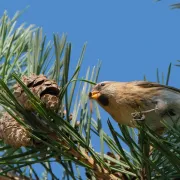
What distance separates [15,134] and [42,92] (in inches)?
5.1

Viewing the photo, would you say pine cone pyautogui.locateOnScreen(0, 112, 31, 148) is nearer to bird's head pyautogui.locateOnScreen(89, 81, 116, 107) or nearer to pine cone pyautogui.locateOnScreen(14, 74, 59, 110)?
pine cone pyautogui.locateOnScreen(14, 74, 59, 110)

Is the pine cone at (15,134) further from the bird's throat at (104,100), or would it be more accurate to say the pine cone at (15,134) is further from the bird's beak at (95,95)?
the bird's throat at (104,100)

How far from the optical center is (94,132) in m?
1.25

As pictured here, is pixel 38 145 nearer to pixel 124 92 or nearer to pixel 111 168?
pixel 111 168

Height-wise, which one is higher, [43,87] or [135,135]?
[43,87]

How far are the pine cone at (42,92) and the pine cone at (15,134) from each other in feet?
0.22

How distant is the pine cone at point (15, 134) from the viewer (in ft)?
3.76

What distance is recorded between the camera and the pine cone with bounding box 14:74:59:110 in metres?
1.14

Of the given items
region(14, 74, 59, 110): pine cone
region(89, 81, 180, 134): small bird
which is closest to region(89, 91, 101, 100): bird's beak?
region(89, 81, 180, 134): small bird

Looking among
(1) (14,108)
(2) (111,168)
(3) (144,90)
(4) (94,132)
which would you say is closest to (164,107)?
(3) (144,90)

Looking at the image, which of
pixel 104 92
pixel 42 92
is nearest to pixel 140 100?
pixel 104 92

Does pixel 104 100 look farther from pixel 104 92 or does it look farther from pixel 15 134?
pixel 15 134

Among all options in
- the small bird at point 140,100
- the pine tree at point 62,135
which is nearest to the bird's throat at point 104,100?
the small bird at point 140,100

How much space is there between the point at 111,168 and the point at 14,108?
0.29m
